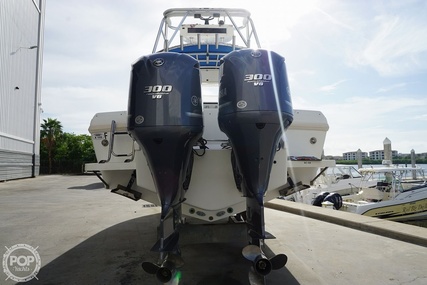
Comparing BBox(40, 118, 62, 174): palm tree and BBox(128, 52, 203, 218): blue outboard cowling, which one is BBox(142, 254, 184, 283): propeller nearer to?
BBox(128, 52, 203, 218): blue outboard cowling

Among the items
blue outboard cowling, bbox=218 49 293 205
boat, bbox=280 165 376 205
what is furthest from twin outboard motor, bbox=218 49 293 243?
boat, bbox=280 165 376 205

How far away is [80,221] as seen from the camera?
17.9ft

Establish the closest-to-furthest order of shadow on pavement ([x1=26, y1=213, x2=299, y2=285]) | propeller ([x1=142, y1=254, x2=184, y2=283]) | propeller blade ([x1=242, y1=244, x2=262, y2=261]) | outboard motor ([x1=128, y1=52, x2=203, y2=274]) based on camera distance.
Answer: propeller ([x1=142, y1=254, x2=184, y2=283]) → propeller blade ([x1=242, y1=244, x2=262, y2=261]) → outboard motor ([x1=128, y1=52, x2=203, y2=274]) → shadow on pavement ([x1=26, y1=213, x2=299, y2=285])

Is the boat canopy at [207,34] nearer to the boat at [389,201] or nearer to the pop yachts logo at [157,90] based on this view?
the pop yachts logo at [157,90]

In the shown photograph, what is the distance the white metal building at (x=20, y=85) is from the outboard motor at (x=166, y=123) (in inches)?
593

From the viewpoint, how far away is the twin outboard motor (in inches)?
86.8

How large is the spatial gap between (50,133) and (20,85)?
19012mm

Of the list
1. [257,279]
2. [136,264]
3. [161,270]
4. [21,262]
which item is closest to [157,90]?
[161,270]

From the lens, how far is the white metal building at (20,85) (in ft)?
48.0

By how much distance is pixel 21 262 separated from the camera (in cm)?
325

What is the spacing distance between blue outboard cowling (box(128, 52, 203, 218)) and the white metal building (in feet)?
49.4

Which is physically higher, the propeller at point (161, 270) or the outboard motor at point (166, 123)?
the outboard motor at point (166, 123)

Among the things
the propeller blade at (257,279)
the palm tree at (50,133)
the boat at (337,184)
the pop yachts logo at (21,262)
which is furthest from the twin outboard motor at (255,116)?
the palm tree at (50,133)

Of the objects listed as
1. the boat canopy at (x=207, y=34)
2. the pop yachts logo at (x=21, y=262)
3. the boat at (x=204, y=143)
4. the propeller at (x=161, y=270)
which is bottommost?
the pop yachts logo at (x=21, y=262)
